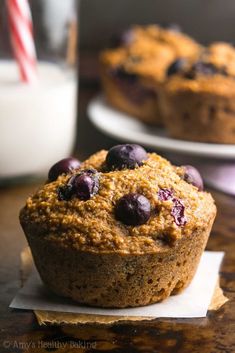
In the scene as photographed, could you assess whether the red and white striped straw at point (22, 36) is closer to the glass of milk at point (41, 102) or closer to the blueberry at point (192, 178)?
the glass of milk at point (41, 102)

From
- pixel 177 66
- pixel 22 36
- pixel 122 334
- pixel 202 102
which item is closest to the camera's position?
pixel 122 334

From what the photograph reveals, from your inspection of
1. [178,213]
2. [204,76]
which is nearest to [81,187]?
[178,213]

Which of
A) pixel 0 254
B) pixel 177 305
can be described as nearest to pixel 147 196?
pixel 177 305

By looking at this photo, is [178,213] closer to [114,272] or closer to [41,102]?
[114,272]

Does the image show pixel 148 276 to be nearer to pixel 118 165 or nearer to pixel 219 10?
pixel 118 165

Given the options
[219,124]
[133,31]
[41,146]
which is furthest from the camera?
[133,31]

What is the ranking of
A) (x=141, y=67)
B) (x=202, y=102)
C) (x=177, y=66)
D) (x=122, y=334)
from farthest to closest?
(x=141, y=67)
(x=177, y=66)
(x=202, y=102)
(x=122, y=334)
